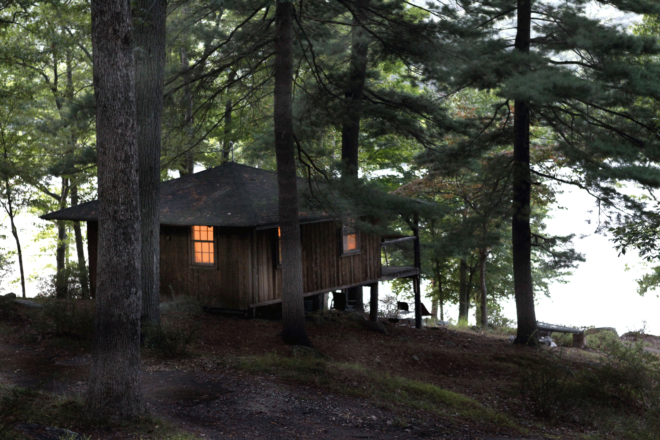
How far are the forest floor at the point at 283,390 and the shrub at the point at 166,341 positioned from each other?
6 cm

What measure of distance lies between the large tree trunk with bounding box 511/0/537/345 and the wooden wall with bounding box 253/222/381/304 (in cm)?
518

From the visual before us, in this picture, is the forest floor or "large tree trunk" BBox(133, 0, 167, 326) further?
"large tree trunk" BBox(133, 0, 167, 326)

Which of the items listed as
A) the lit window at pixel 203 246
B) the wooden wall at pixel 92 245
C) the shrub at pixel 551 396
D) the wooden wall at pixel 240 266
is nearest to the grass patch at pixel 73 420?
the shrub at pixel 551 396

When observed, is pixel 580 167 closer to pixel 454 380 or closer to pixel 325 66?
pixel 454 380

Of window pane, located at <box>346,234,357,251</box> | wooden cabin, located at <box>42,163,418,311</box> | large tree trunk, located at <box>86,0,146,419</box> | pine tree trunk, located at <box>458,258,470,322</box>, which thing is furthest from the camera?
pine tree trunk, located at <box>458,258,470,322</box>

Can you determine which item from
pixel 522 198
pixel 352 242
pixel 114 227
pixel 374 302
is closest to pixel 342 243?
pixel 352 242

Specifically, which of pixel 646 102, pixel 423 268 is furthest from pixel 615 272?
pixel 646 102

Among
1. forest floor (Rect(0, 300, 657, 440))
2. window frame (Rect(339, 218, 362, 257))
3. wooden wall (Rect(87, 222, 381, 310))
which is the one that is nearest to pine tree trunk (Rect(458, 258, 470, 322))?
window frame (Rect(339, 218, 362, 257))

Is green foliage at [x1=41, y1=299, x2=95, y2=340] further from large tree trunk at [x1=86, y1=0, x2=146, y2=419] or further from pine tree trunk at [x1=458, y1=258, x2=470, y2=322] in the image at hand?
pine tree trunk at [x1=458, y1=258, x2=470, y2=322]

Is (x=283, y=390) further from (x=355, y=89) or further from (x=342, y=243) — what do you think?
(x=355, y=89)

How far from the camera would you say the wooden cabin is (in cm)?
1448

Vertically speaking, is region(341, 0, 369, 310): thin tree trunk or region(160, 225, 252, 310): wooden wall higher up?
region(341, 0, 369, 310): thin tree trunk

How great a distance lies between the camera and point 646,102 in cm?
1447

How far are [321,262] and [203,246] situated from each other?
373 centimetres
